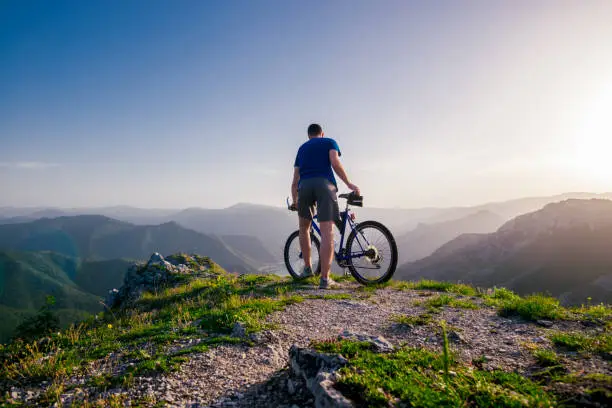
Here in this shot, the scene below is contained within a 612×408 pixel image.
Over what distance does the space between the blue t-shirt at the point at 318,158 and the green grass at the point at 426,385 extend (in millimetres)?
5154

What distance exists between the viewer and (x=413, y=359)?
3334mm


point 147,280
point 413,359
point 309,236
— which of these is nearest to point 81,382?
point 413,359

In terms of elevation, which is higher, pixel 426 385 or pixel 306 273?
pixel 426 385

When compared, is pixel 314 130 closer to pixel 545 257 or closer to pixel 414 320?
pixel 414 320

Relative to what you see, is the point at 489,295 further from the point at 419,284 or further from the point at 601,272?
the point at 601,272

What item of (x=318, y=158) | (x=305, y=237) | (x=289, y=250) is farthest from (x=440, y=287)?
(x=318, y=158)

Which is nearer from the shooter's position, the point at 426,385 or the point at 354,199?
the point at 426,385

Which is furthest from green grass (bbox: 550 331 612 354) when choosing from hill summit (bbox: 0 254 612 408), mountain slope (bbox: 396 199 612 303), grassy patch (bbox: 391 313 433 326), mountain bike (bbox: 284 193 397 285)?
mountain slope (bbox: 396 199 612 303)

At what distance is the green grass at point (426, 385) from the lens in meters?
2.47

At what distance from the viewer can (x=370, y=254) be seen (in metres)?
8.38

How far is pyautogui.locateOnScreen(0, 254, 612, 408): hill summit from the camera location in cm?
270

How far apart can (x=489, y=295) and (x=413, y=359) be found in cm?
551

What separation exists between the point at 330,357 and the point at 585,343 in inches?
132

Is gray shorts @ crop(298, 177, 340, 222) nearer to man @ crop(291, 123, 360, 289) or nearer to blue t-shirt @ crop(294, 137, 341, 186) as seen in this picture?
man @ crop(291, 123, 360, 289)
